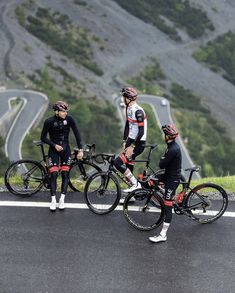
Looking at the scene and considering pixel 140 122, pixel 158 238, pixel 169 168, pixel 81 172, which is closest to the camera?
pixel 158 238

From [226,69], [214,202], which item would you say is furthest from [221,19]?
[214,202]

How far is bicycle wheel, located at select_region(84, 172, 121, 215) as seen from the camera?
7.82m

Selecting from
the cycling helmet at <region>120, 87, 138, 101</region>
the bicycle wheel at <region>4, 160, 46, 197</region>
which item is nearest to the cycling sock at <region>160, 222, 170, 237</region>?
the cycling helmet at <region>120, 87, 138, 101</region>

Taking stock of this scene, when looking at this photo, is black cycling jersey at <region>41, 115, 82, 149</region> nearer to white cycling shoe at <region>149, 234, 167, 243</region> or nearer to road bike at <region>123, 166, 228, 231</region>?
road bike at <region>123, 166, 228, 231</region>

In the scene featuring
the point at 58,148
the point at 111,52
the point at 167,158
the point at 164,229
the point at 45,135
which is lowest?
the point at 111,52

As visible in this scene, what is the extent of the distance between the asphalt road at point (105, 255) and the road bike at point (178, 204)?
0.19 meters

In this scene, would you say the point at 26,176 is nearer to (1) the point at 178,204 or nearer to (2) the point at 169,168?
(2) the point at 169,168

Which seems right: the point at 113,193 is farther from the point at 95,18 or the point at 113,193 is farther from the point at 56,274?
the point at 95,18

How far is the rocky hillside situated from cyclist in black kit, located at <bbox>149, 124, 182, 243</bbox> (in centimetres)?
7627

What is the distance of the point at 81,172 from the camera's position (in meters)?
8.70

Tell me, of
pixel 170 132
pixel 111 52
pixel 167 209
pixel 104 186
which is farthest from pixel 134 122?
pixel 111 52

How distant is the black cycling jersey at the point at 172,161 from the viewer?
6.94 m

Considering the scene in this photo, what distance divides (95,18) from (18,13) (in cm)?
2197

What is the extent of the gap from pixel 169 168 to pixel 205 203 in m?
1.20
